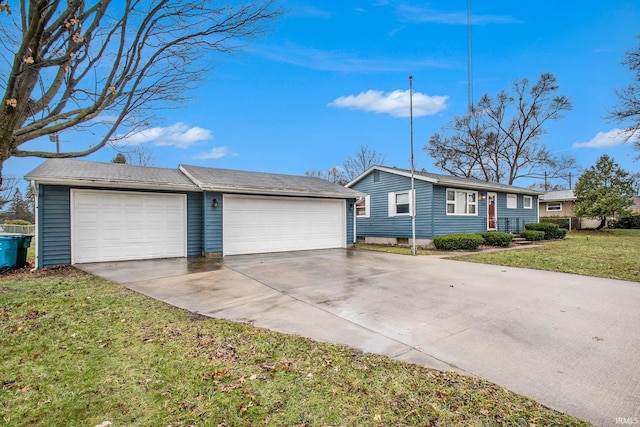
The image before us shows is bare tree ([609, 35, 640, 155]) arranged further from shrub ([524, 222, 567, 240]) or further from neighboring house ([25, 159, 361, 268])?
neighboring house ([25, 159, 361, 268])

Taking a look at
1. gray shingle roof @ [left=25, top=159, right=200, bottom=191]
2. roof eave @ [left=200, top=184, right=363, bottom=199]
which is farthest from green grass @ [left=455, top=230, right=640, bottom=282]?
gray shingle roof @ [left=25, top=159, right=200, bottom=191]

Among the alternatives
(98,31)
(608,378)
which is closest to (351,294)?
(608,378)

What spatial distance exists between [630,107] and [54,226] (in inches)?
911

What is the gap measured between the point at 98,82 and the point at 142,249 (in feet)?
22.0

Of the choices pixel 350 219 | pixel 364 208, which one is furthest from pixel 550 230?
pixel 350 219

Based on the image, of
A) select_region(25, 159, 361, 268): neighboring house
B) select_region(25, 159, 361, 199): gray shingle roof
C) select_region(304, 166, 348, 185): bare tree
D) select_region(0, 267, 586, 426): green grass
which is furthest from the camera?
select_region(304, 166, 348, 185): bare tree

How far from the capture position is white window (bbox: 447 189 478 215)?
1487 centimetres

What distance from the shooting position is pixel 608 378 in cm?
278

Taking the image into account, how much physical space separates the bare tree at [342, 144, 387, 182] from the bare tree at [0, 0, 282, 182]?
29.3 metres

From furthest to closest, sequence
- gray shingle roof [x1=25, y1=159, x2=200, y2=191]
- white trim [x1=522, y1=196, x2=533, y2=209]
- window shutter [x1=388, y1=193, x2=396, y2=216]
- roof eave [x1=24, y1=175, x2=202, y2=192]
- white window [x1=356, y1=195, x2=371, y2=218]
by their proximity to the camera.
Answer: white trim [x1=522, y1=196, x2=533, y2=209] → white window [x1=356, y1=195, x2=371, y2=218] → window shutter [x1=388, y1=193, x2=396, y2=216] → gray shingle roof [x1=25, y1=159, x2=200, y2=191] → roof eave [x1=24, y1=175, x2=202, y2=192]

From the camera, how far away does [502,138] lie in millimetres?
30297

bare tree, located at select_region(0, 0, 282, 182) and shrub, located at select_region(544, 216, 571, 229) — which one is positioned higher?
bare tree, located at select_region(0, 0, 282, 182)

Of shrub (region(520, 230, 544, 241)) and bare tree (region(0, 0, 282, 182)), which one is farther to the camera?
shrub (region(520, 230, 544, 241))

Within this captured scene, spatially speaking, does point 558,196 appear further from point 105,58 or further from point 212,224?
point 105,58
